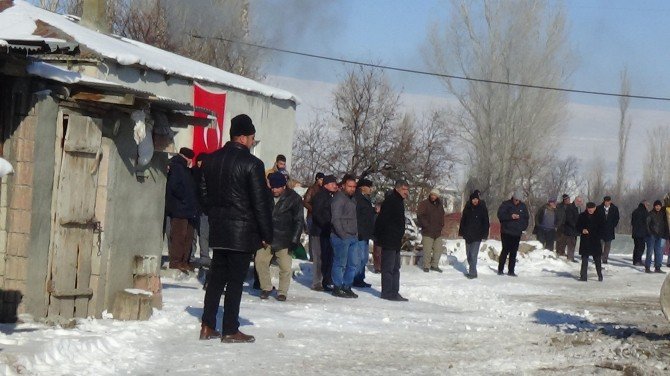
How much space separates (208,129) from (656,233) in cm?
1170

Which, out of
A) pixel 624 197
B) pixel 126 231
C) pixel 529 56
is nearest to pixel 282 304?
pixel 126 231

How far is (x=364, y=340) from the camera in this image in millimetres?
11953

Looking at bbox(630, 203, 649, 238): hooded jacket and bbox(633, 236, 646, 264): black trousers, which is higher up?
bbox(630, 203, 649, 238): hooded jacket

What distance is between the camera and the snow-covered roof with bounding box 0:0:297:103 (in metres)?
12.3

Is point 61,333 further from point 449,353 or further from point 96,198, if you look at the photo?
point 449,353

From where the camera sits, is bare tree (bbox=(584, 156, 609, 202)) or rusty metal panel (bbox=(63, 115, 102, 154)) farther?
bare tree (bbox=(584, 156, 609, 202))

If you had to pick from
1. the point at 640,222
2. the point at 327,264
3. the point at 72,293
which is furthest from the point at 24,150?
the point at 640,222

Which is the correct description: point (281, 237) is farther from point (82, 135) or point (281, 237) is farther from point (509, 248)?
point (509, 248)

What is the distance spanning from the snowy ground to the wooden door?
0.42 metres

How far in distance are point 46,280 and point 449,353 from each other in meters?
4.13

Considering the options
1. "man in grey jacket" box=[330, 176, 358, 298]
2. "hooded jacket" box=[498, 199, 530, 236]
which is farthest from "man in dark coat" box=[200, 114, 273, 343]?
"hooded jacket" box=[498, 199, 530, 236]

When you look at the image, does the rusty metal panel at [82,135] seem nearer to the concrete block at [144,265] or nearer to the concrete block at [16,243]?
the concrete block at [16,243]

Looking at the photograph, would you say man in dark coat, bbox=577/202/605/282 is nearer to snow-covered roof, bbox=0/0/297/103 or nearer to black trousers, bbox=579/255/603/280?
black trousers, bbox=579/255/603/280

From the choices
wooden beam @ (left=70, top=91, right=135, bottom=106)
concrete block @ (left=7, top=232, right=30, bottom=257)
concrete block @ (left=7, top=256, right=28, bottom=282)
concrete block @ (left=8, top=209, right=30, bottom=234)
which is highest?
wooden beam @ (left=70, top=91, right=135, bottom=106)
